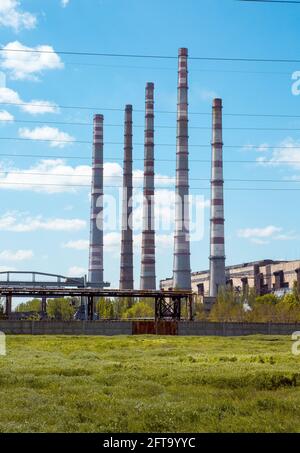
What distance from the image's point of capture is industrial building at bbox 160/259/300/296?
318 ft

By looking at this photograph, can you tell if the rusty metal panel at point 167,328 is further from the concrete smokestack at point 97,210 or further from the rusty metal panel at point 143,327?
the concrete smokestack at point 97,210

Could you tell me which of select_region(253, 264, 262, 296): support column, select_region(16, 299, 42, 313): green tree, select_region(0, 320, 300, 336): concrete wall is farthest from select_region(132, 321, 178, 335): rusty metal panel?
select_region(16, 299, 42, 313): green tree

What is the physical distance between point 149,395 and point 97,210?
252 feet

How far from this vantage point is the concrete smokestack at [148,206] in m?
88.9

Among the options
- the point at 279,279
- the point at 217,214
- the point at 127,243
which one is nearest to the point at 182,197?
the point at 217,214

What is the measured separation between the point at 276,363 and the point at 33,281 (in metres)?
60.2

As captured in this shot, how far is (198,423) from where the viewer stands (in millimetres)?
13891

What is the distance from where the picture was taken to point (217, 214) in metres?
85.6

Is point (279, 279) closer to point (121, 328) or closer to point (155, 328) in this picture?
point (155, 328)

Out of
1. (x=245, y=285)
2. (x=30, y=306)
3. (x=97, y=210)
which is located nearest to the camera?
(x=97, y=210)

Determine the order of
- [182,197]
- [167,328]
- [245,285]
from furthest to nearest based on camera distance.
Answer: [245,285]
[182,197]
[167,328]

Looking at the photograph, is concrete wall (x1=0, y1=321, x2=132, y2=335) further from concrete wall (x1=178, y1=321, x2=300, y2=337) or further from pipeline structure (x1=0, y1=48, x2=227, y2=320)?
pipeline structure (x1=0, y1=48, x2=227, y2=320)

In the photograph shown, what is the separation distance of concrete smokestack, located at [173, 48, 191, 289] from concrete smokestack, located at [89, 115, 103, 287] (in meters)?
12.0
